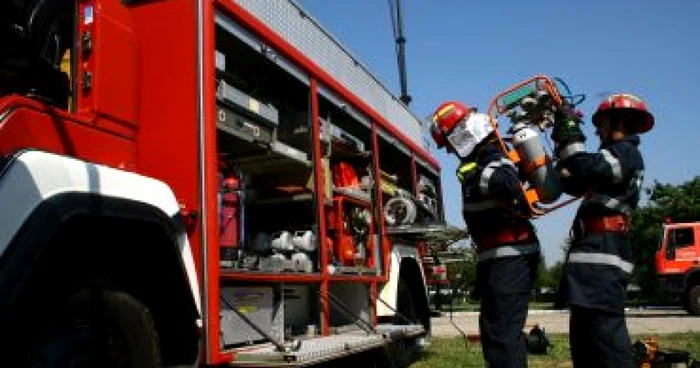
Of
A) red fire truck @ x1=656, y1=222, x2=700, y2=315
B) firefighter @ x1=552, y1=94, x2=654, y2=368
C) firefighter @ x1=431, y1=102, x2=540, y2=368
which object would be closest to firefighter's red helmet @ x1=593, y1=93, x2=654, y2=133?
firefighter @ x1=552, y1=94, x2=654, y2=368

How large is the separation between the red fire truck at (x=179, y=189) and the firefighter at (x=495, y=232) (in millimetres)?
1161

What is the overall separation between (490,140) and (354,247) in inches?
96.5

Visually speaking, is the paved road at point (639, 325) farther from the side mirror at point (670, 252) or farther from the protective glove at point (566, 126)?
the protective glove at point (566, 126)

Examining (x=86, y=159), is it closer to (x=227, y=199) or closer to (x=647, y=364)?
(x=227, y=199)

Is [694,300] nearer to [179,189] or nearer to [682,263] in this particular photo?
[682,263]

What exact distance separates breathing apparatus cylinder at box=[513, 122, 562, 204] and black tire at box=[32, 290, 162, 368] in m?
2.22

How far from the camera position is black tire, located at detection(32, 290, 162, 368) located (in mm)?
3152

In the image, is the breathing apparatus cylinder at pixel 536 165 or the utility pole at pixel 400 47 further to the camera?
the utility pole at pixel 400 47

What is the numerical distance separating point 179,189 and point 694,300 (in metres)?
17.4

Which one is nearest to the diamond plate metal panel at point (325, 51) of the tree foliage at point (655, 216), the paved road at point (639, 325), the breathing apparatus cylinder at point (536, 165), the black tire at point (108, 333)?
the breathing apparatus cylinder at point (536, 165)

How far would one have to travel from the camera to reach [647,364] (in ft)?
18.1

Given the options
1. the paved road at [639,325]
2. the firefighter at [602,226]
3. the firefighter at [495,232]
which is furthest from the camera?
the paved road at [639,325]

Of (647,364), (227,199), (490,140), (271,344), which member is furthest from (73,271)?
(647,364)

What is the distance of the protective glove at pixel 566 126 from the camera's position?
4.09m
